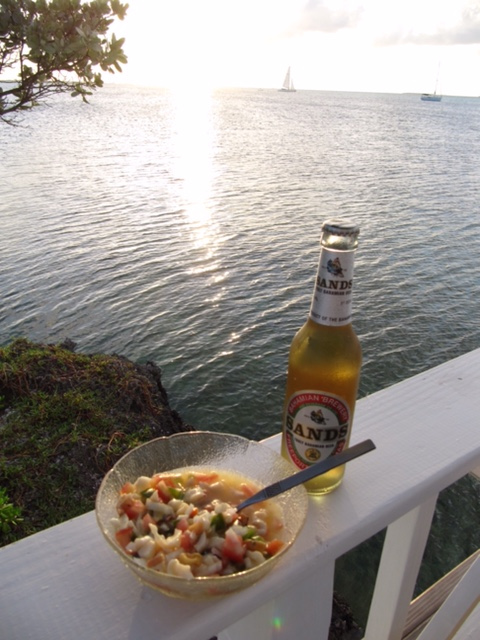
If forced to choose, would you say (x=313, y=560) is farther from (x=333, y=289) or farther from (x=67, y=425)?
(x=67, y=425)

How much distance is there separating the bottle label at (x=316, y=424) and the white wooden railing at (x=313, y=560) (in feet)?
0.38

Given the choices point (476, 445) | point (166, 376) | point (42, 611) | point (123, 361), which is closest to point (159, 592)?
point (42, 611)

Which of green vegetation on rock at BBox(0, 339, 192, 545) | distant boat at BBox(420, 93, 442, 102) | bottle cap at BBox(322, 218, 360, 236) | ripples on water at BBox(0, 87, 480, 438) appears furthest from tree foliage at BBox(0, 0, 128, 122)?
distant boat at BBox(420, 93, 442, 102)

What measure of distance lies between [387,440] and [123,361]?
312 inches

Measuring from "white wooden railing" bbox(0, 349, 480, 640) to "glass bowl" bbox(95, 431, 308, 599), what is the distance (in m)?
0.05

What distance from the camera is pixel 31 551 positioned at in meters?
1.07

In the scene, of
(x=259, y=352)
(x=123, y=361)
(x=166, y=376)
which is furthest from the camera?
(x=259, y=352)

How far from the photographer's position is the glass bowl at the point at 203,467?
0.95 m

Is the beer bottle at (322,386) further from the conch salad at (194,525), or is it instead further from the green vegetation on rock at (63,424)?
the green vegetation on rock at (63,424)

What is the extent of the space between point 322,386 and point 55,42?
1.89 metres

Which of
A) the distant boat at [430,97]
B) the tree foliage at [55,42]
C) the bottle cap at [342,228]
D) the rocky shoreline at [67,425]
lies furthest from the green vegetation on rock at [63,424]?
the distant boat at [430,97]

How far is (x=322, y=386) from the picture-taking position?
4.10ft

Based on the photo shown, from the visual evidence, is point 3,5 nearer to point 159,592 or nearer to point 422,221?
point 159,592

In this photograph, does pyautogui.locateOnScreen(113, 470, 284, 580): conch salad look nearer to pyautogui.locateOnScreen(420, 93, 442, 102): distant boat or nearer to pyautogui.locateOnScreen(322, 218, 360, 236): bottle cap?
pyautogui.locateOnScreen(322, 218, 360, 236): bottle cap
